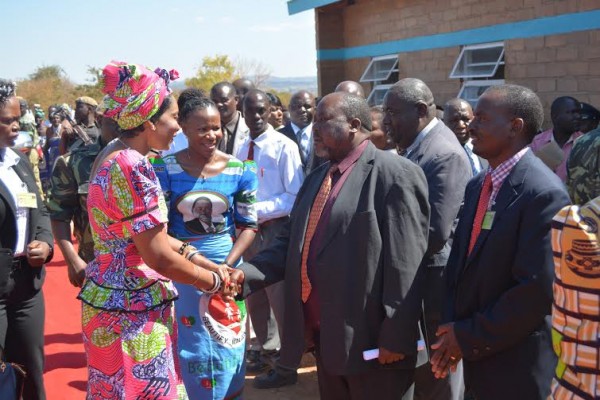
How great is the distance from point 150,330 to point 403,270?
1.30m

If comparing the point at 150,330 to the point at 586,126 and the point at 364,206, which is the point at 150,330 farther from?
the point at 586,126

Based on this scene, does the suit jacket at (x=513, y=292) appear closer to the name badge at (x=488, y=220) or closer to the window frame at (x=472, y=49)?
the name badge at (x=488, y=220)

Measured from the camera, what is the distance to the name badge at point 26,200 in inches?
168

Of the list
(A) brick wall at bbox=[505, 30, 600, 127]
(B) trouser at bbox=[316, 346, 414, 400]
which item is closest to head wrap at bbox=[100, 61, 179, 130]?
(B) trouser at bbox=[316, 346, 414, 400]

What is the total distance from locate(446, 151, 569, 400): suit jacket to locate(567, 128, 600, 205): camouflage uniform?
125cm

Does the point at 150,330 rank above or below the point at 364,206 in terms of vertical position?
below

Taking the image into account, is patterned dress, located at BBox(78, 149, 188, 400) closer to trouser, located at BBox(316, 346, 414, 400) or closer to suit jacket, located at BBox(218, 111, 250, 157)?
trouser, located at BBox(316, 346, 414, 400)

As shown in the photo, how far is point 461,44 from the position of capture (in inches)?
430

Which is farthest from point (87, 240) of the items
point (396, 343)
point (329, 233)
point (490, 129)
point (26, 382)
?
point (490, 129)

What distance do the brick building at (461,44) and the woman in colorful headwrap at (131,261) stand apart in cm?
657

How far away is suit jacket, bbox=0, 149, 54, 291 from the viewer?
13.5 ft

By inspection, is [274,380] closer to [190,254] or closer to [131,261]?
[190,254]

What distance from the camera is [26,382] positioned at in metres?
4.51

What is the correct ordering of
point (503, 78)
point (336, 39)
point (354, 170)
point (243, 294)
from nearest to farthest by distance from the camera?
point (354, 170) < point (243, 294) < point (503, 78) < point (336, 39)
